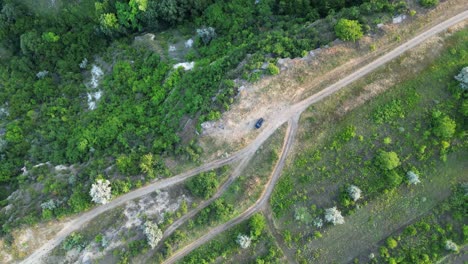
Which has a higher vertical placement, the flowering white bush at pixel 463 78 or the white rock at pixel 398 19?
the white rock at pixel 398 19

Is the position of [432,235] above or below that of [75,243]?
below

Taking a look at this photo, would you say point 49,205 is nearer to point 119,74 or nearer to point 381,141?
point 119,74

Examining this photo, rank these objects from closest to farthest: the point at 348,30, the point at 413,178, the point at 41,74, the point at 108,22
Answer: the point at 413,178, the point at 348,30, the point at 108,22, the point at 41,74

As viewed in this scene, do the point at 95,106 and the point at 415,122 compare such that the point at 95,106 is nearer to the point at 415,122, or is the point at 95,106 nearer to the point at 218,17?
the point at 218,17

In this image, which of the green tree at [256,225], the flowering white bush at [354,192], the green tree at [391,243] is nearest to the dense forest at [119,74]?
the green tree at [256,225]

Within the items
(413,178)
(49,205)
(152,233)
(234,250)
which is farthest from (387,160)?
(49,205)

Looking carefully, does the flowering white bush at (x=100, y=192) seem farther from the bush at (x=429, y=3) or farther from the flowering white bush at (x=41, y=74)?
the bush at (x=429, y=3)

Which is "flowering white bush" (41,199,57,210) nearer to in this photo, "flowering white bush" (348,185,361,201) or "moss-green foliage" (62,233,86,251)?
"moss-green foliage" (62,233,86,251)
